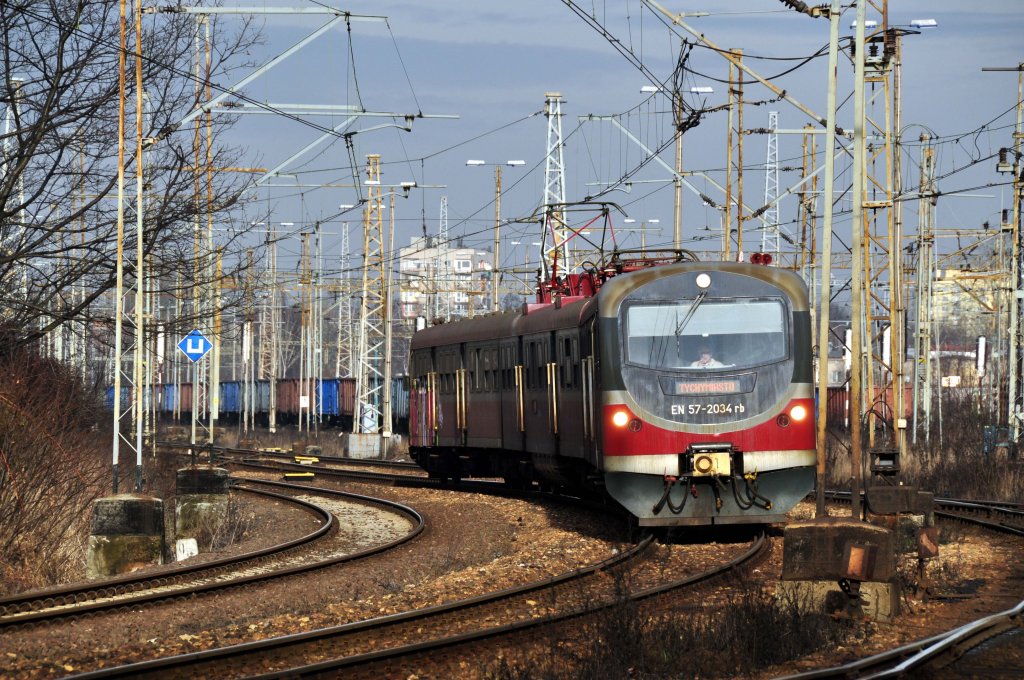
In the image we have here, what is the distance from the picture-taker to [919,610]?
11.6 m

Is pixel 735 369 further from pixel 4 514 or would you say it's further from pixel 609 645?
pixel 4 514

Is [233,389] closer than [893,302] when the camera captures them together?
No

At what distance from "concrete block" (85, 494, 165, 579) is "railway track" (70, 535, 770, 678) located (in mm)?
6211

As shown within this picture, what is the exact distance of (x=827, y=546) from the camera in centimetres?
1149

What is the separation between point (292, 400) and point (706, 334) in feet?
177

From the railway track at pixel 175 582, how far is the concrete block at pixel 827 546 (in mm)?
5666

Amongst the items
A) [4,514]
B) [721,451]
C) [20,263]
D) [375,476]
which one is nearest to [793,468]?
[721,451]

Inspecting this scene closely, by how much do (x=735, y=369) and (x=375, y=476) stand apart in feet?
53.9

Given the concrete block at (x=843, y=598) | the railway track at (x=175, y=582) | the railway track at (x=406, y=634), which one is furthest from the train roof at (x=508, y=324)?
the concrete block at (x=843, y=598)

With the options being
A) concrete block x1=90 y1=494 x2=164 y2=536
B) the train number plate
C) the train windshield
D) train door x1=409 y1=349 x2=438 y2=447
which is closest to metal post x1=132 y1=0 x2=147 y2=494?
concrete block x1=90 y1=494 x2=164 y2=536

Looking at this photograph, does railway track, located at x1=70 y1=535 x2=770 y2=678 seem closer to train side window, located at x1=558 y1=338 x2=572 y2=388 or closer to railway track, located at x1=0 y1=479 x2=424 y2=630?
railway track, located at x1=0 y1=479 x2=424 y2=630

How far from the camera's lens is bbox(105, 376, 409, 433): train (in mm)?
57688

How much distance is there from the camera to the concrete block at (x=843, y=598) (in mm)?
11031

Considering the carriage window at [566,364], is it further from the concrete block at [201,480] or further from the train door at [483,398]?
the concrete block at [201,480]
